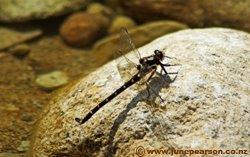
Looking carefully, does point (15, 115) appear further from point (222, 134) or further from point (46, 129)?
point (222, 134)

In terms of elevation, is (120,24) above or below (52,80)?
above

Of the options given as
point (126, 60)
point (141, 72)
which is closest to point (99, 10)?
point (126, 60)

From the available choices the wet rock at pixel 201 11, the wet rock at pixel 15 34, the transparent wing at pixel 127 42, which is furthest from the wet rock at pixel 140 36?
the transparent wing at pixel 127 42

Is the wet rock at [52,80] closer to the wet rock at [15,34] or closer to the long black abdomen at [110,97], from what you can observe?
the wet rock at [15,34]

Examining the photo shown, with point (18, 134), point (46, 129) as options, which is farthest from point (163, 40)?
point (18, 134)

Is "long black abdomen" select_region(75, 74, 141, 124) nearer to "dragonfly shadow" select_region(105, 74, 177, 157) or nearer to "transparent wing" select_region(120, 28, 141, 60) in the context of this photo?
"dragonfly shadow" select_region(105, 74, 177, 157)

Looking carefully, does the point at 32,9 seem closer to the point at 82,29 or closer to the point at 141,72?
the point at 82,29

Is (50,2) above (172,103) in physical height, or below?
above
